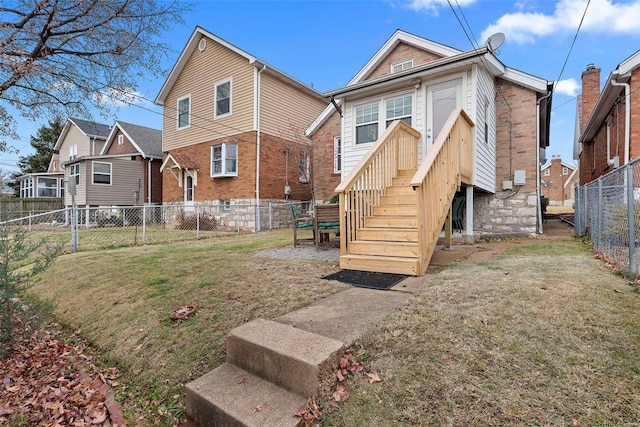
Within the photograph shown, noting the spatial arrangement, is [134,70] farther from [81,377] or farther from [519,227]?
[519,227]

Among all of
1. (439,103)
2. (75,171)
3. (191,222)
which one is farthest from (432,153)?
(75,171)

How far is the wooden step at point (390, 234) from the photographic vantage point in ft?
16.4

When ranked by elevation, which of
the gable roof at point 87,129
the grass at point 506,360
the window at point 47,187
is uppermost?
the gable roof at point 87,129

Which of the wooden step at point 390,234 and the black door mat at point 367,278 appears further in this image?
the wooden step at point 390,234

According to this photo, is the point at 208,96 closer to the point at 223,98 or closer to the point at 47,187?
the point at 223,98

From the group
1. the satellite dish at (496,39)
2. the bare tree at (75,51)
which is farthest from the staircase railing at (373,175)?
the bare tree at (75,51)

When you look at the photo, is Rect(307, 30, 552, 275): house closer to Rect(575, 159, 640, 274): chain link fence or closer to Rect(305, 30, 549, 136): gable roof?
Rect(305, 30, 549, 136): gable roof

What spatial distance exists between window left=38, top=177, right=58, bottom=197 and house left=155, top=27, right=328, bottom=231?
606 inches

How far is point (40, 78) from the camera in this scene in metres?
7.13

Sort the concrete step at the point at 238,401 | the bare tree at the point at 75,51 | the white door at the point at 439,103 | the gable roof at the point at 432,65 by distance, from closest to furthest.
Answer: the concrete step at the point at 238,401, the bare tree at the point at 75,51, the gable roof at the point at 432,65, the white door at the point at 439,103

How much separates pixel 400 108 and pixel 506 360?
7325 mm

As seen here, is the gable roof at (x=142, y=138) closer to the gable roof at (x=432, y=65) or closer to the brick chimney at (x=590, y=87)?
the gable roof at (x=432, y=65)

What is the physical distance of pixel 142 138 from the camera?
21.2 m

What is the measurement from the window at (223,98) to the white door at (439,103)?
976 cm
